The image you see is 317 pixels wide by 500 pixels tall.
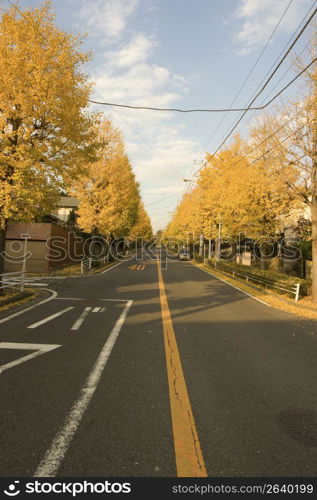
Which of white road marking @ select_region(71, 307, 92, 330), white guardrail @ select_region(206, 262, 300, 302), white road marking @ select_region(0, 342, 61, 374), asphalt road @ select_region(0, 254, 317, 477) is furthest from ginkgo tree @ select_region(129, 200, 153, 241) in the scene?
white road marking @ select_region(0, 342, 61, 374)

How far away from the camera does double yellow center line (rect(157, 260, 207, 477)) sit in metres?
2.62

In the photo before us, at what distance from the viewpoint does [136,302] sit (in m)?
10.8

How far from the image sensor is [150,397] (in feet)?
12.7

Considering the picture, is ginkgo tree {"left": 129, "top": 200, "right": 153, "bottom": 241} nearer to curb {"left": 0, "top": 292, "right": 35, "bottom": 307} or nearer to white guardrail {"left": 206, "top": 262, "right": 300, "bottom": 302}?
white guardrail {"left": 206, "top": 262, "right": 300, "bottom": 302}

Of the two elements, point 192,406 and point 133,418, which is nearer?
point 133,418

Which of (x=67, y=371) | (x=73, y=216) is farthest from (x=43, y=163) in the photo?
(x=73, y=216)

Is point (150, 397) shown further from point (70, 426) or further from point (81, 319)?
point (81, 319)

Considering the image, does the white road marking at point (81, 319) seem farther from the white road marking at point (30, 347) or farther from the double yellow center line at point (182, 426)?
the double yellow center line at point (182, 426)

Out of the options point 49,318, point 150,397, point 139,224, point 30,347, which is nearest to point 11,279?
point 49,318

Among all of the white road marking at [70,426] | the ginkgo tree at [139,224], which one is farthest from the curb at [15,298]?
the ginkgo tree at [139,224]

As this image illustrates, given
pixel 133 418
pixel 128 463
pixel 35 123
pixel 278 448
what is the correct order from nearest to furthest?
pixel 128 463
pixel 278 448
pixel 133 418
pixel 35 123

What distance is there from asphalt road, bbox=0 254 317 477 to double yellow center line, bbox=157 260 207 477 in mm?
18
